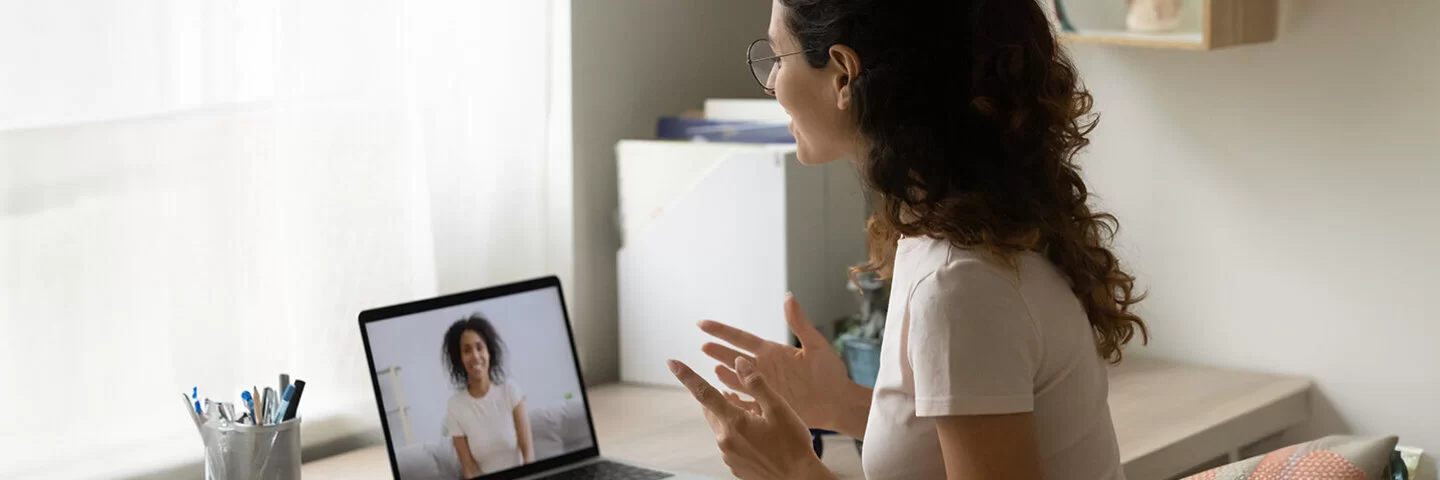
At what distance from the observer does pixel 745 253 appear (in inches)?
81.7

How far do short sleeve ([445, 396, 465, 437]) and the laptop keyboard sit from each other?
0.12 m

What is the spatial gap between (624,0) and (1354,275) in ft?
3.67

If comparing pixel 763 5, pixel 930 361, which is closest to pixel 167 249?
pixel 930 361

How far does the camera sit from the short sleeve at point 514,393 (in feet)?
5.38

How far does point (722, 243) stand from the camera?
2.09m

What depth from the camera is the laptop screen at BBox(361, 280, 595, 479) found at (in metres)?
1.56

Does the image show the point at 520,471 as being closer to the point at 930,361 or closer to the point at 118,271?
the point at 118,271

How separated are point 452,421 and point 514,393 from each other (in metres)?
0.09

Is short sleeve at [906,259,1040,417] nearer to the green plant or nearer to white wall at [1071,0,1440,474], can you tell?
the green plant

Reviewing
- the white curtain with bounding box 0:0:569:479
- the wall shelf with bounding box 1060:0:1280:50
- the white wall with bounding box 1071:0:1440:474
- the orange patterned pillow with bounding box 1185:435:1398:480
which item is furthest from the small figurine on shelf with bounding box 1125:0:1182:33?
the white curtain with bounding box 0:0:569:479

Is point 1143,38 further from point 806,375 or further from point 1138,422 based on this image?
point 806,375

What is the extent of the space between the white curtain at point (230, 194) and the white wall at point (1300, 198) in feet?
3.00

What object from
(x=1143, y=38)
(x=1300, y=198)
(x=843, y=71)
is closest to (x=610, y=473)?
(x=843, y=71)

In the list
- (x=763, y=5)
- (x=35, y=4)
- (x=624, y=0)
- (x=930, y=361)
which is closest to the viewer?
(x=930, y=361)
